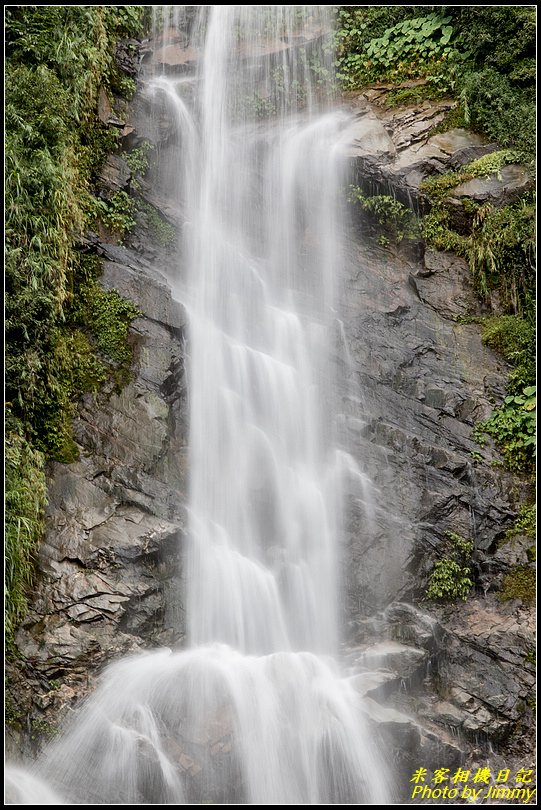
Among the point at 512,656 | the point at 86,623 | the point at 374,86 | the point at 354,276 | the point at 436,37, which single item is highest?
the point at 436,37

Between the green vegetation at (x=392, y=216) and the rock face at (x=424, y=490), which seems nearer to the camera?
the rock face at (x=424, y=490)

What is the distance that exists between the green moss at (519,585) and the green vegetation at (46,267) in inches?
238

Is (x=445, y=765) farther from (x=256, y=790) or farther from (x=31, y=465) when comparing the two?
(x=31, y=465)

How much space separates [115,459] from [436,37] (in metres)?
10.5

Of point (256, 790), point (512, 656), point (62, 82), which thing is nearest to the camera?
point (256, 790)

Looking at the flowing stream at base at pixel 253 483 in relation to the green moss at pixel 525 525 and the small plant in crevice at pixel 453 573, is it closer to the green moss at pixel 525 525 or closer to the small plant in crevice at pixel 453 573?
the small plant in crevice at pixel 453 573

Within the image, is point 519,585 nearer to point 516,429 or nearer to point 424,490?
point 424,490

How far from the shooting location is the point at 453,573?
8953 mm

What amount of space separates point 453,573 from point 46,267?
6869 mm

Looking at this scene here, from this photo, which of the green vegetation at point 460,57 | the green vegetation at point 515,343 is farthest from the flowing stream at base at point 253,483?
the green vegetation at point 515,343

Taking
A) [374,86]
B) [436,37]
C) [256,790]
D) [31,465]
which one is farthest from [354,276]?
[256,790]

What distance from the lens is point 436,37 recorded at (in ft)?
41.8

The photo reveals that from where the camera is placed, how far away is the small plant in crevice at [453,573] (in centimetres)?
884

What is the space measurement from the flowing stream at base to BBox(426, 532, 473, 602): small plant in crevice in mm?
1386
